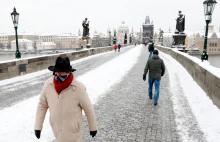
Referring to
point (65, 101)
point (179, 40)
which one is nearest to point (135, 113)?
point (65, 101)

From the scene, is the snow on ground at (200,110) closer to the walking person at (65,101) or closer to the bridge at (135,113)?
the bridge at (135,113)

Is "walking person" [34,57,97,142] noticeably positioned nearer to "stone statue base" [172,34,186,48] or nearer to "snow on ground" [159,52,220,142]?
"snow on ground" [159,52,220,142]

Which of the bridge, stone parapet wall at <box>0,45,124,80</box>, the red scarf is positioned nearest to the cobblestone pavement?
the bridge

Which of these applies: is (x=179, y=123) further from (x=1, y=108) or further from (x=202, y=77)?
(x=1, y=108)

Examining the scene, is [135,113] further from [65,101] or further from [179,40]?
[179,40]

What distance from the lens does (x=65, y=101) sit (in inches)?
98.5

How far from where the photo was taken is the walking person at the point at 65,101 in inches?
97.8

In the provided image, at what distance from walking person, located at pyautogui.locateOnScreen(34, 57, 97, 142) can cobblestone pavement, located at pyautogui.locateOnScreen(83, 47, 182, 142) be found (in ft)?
5.87

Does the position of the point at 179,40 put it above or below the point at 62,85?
above

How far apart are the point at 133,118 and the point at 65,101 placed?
3.19 metres

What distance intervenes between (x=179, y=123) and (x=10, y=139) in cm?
343

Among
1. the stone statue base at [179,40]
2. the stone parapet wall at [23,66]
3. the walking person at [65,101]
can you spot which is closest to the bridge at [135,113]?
the stone parapet wall at [23,66]

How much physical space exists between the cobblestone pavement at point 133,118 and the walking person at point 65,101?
1789mm

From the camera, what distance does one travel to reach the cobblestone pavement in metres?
4.41
